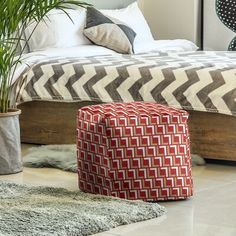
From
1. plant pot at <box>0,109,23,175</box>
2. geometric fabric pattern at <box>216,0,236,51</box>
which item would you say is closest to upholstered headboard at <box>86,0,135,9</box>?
geometric fabric pattern at <box>216,0,236,51</box>

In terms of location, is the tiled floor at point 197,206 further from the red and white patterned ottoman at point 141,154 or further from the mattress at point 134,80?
the mattress at point 134,80

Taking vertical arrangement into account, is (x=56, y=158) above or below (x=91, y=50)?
below

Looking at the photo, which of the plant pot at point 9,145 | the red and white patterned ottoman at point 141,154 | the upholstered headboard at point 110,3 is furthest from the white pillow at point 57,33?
the red and white patterned ottoman at point 141,154

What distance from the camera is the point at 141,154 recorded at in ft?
10.3

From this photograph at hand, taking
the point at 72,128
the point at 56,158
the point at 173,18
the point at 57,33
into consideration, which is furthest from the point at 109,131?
the point at 173,18

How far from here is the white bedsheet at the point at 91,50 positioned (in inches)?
178

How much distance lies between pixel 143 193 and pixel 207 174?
2.23 feet

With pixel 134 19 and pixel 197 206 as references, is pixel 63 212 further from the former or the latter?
pixel 134 19

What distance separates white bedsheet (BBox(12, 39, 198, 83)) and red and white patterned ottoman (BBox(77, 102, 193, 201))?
4.51 ft

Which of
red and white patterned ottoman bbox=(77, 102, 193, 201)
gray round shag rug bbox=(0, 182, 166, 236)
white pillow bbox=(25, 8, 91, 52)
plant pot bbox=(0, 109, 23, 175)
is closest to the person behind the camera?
gray round shag rug bbox=(0, 182, 166, 236)

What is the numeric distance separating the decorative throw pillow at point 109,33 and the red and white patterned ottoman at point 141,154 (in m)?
2.14

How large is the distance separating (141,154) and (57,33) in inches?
87.1

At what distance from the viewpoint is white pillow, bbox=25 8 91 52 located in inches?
199

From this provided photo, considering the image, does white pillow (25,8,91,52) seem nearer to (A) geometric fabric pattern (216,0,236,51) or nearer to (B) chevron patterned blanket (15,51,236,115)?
(B) chevron patterned blanket (15,51,236,115)
